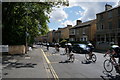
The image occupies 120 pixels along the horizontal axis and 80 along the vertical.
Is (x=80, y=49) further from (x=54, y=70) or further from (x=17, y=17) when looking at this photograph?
(x=54, y=70)

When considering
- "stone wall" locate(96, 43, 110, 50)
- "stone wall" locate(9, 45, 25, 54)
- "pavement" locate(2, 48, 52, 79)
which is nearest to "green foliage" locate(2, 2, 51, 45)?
"stone wall" locate(9, 45, 25, 54)

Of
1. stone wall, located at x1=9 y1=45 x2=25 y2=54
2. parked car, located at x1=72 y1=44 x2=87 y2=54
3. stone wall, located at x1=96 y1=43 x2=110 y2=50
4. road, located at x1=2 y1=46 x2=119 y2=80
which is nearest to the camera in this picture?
road, located at x1=2 y1=46 x2=119 y2=80

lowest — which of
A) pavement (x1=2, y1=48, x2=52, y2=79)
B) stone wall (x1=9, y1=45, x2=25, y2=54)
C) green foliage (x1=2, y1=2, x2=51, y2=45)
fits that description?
pavement (x1=2, y1=48, x2=52, y2=79)

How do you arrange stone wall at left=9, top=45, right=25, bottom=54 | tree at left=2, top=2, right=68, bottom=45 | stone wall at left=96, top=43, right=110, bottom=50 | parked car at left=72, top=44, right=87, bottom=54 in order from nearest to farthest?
1. tree at left=2, top=2, right=68, bottom=45
2. stone wall at left=9, top=45, right=25, bottom=54
3. parked car at left=72, top=44, right=87, bottom=54
4. stone wall at left=96, top=43, right=110, bottom=50

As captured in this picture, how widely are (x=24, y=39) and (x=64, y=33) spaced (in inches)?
2607

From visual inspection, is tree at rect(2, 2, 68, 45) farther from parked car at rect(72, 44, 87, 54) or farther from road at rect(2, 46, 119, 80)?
road at rect(2, 46, 119, 80)

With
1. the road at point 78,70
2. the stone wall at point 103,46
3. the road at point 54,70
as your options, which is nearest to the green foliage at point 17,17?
the road at point 54,70

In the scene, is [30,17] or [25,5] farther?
[30,17]

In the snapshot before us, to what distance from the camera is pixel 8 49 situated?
23094 mm

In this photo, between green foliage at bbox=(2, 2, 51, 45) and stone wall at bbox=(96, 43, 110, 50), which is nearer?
green foliage at bbox=(2, 2, 51, 45)

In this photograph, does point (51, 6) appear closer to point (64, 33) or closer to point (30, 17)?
point (30, 17)

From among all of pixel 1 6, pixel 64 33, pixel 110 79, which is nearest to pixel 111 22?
pixel 1 6

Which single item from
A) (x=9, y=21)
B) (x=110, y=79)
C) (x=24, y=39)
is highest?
(x=9, y=21)

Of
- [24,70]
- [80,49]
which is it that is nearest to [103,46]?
[80,49]
